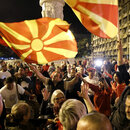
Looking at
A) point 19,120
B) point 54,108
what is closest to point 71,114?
point 19,120

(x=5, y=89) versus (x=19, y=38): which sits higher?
(x=19, y=38)

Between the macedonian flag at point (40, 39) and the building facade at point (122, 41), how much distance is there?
2739cm

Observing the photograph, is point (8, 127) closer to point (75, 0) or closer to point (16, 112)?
point (16, 112)

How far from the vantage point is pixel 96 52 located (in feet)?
172

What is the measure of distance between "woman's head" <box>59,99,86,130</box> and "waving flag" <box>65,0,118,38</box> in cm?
180

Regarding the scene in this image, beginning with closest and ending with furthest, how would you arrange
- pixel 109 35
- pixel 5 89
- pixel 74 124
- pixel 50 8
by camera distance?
pixel 74 124 < pixel 109 35 < pixel 5 89 < pixel 50 8

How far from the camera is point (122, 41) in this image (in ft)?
114

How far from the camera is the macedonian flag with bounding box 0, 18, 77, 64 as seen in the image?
159 inches

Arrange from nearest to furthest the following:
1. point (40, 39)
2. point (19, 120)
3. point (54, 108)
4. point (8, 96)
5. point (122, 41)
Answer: point (19, 120), point (54, 108), point (8, 96), point (40, 39), point (122, 41)

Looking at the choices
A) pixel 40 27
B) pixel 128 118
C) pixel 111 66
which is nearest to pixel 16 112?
pixel 128 118

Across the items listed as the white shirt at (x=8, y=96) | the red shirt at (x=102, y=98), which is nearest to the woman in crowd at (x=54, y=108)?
the white shirt at (x=8, y=96)

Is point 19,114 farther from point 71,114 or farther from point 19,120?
point 71,114

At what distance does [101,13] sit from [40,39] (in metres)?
1.78

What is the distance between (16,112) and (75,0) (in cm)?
229
